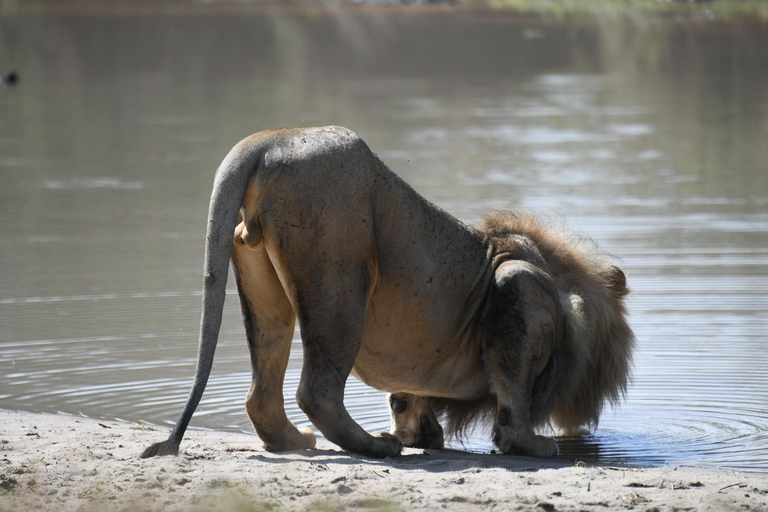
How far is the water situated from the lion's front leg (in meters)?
0.34

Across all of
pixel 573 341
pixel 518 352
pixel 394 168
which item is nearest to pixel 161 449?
pixel 518 352

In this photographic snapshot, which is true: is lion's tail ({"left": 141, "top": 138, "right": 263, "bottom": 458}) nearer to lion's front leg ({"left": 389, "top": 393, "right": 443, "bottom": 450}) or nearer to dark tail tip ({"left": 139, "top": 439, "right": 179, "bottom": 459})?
dark tail tip ({"left": 139, "top": 439, "right": 179, "bottom": 459})

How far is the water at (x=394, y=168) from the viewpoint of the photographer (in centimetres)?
753

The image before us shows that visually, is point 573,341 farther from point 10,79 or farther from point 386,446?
point 10,79

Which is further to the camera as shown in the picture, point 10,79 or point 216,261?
point 10,79

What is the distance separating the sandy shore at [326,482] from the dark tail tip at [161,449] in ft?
0.12

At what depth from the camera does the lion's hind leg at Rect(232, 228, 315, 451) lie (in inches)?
227

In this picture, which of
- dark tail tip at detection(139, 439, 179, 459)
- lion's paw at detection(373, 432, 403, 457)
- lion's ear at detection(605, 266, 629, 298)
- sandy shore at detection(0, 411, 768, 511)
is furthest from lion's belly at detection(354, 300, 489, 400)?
dark tail tip at detection(139, 439, 179, 459)

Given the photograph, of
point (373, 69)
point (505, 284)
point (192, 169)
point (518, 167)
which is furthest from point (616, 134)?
point (505, 284)

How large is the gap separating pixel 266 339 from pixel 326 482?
1062 millimetres

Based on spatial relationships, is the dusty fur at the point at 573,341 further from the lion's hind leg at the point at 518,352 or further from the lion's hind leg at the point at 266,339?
the lion's hind leg at the point at 266,339

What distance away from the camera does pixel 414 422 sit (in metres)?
6.57

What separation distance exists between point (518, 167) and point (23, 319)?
9217 mm

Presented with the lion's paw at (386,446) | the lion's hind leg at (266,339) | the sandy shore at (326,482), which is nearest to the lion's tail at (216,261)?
the sandy shore at (326,482)
